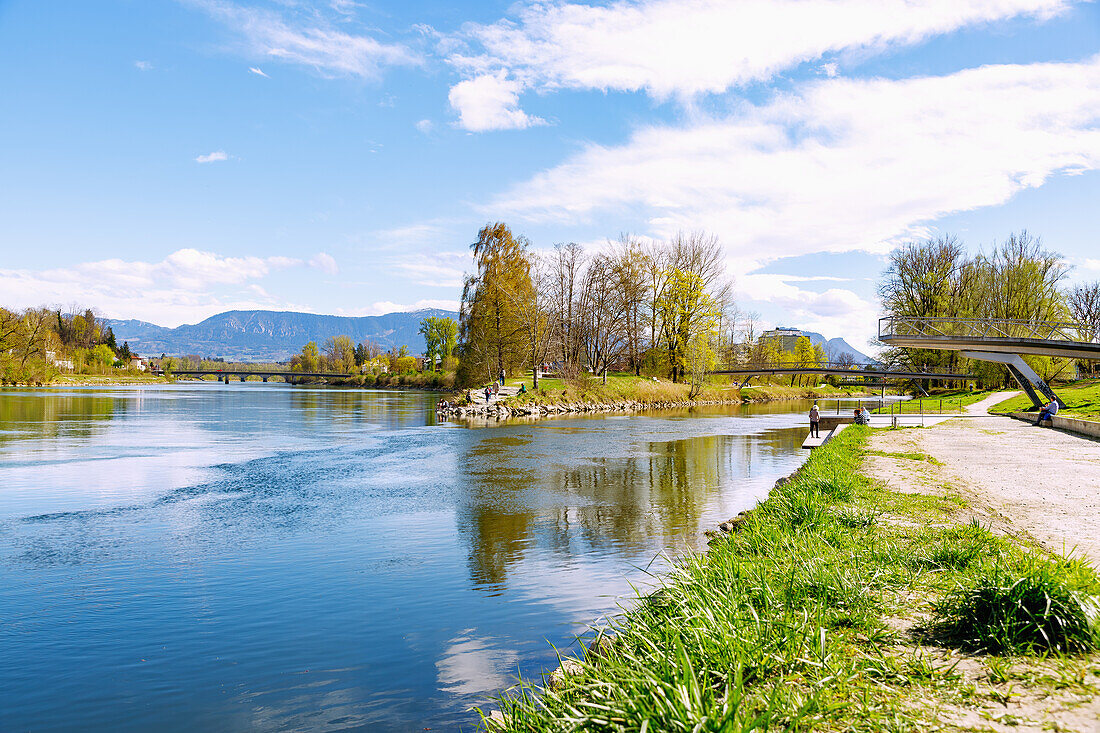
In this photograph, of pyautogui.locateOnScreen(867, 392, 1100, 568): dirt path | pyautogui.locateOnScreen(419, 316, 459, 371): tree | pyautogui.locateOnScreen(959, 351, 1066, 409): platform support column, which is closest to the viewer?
pyautogui.locateOnScreen(867, 392, 1100, 568): dirt path

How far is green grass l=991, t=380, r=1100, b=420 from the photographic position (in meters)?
27.7

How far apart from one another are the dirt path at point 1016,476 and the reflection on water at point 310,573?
3.48m

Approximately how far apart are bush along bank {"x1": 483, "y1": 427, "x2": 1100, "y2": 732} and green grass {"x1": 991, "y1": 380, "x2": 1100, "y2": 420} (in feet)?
87.1

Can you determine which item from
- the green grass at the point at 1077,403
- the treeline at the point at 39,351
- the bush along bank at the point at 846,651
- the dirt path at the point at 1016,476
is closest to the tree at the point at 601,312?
the green grass at the point at 1077,403

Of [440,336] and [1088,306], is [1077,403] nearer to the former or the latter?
[1088,306]

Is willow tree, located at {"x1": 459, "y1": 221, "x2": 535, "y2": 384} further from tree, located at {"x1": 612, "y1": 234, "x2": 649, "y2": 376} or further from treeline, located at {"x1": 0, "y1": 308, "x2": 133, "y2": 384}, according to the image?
treeline, located at {"x1": 0, "y1": 308, "x2": 133, "y2": 384}

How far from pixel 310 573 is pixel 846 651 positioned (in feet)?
24.0

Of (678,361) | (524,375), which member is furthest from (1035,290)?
(524,375)

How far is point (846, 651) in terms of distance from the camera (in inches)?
171

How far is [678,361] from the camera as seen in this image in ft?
208

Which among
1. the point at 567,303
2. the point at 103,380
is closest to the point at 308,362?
the point at 103,380

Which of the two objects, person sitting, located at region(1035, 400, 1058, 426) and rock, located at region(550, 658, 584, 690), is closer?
rock, located at region(550, 658, 584, 690)

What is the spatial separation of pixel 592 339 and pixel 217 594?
56.1 metres

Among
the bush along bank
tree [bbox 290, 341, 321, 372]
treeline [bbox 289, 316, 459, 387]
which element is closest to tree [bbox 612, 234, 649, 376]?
treeline [bbox 289, 316, 459, 387]
